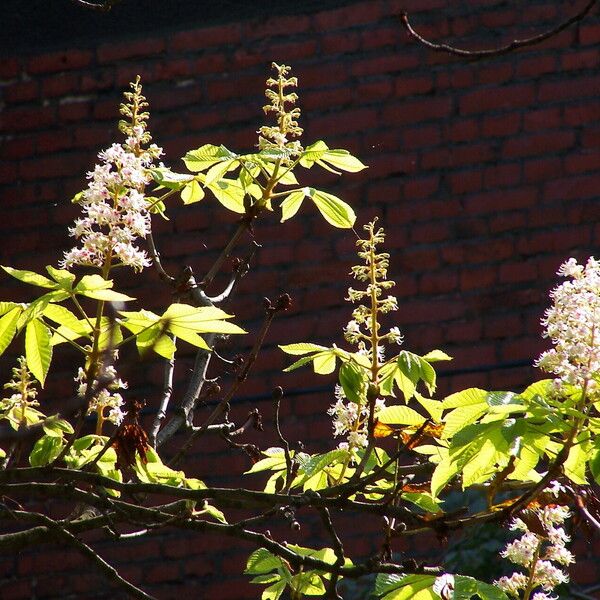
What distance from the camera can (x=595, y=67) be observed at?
9.59 ft

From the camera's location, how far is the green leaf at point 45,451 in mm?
1353

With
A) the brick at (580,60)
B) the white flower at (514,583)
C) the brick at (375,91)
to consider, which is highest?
the brick at (580,60)

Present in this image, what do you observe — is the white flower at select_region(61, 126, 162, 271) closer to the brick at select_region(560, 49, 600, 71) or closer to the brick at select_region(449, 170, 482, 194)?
the brick at select_region(449, 170, 482, 194)

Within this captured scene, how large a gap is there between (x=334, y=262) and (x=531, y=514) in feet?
5.58

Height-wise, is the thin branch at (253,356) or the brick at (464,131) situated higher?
the brick at (464,131)

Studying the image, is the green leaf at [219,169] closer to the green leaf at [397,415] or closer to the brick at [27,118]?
the green leaf at [397,415]

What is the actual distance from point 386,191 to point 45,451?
1777mm

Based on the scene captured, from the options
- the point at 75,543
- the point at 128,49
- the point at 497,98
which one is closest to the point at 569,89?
the point at 497,98

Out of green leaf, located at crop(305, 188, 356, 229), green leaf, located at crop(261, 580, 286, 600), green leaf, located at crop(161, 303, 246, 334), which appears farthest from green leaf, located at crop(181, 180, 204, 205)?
green leaf, located at crop(261, 580, 286, 600)

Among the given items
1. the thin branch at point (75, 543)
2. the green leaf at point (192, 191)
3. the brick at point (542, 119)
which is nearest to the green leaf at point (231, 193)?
the green leaf at point (192, 191)

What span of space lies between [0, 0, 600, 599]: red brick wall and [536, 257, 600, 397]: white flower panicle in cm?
167

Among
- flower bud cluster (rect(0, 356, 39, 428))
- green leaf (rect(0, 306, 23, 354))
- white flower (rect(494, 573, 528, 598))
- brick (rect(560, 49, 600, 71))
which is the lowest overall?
white flower (rect(494, 573, 528, 598))

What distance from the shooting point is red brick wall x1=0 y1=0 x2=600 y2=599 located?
2875 mm

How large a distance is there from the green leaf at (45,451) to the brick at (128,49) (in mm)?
1975
